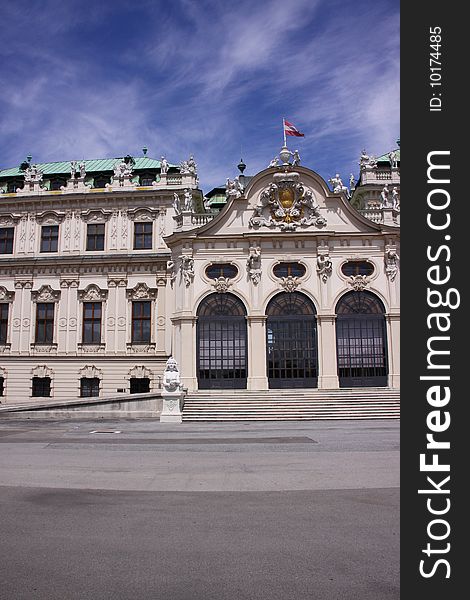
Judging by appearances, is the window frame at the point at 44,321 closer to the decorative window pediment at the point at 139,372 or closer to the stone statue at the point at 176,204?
the decorative window pediment at the point at 139,372

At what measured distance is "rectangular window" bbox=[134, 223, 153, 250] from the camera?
1577 inches

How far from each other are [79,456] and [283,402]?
1686 centimetres

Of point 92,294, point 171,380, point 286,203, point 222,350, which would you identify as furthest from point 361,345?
point 92,294

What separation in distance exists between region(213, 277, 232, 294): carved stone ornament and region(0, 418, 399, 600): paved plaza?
18.7 meters

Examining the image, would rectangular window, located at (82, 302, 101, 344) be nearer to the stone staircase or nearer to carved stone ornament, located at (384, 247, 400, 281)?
the stone staircase

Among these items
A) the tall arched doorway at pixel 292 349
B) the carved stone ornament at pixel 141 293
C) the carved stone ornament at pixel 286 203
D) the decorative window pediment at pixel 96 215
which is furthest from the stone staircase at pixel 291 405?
the decorative window pediment at pixel 96 215

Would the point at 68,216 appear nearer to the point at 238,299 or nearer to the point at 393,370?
the point at 238,299

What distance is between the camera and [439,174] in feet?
18.9

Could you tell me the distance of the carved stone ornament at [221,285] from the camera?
112ft

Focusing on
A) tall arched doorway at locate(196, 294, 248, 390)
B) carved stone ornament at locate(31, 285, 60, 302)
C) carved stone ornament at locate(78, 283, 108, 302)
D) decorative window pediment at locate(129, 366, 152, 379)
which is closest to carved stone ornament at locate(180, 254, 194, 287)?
tall arched doorway at locate(196, 294, 248, 390)

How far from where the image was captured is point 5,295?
40438 millimetres

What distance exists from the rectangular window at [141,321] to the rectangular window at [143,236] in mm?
4389

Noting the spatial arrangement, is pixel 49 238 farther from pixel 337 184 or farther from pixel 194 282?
pixel 337 184

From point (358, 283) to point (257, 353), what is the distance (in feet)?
26.4
